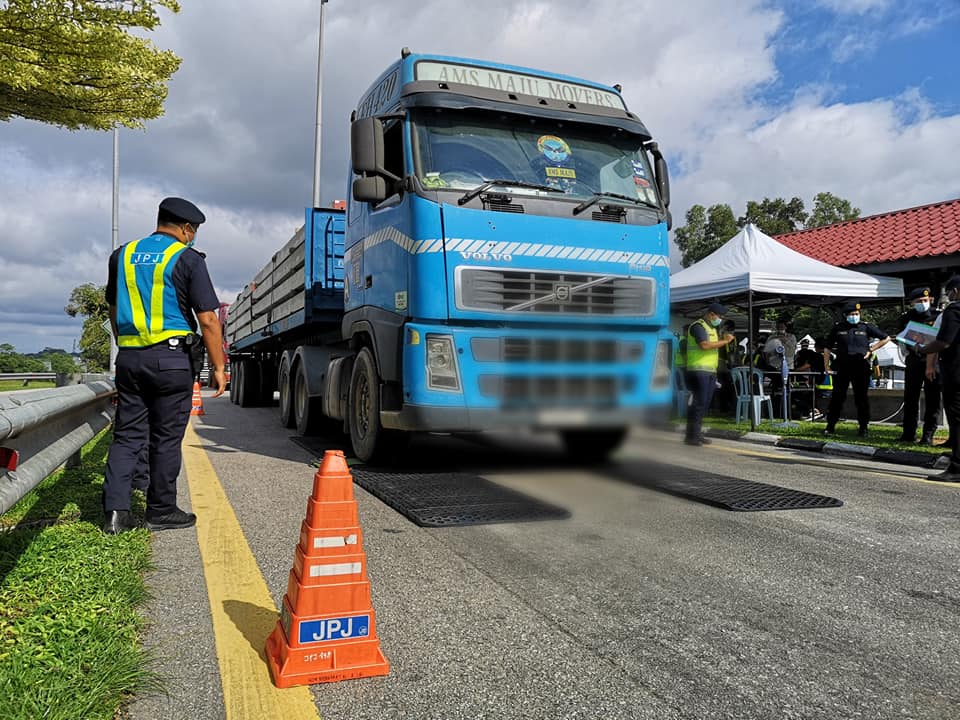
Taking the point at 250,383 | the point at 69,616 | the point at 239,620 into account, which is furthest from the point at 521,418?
the point at 250,383

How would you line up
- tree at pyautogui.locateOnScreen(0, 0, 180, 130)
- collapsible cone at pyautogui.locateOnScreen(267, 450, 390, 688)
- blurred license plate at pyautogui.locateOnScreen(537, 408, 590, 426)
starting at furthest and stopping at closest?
1. tree at pyautogui.locateOnScreen(0, 0, 180, 130)
2. blurred license plate at pyautogui.locateOnScreen(537, 408, 590, 426)
3. collapsible cone at pyautogui.locateOnScreen(267, 450, 390, 688)

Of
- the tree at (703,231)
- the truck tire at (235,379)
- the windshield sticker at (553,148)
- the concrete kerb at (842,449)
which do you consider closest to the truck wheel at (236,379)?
the truck tire at (235,379)

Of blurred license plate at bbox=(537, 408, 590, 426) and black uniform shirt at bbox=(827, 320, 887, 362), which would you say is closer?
blurred license plate at bbox=(537, 408, 590, 426)

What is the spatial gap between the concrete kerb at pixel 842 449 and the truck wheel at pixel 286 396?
545 cm

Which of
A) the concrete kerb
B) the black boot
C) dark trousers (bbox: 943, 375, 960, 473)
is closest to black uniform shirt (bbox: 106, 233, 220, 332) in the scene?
the black boot

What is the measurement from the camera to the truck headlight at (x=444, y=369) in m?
5.43

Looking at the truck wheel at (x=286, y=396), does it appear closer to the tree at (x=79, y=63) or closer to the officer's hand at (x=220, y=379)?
the tree at (x=79, y=63)

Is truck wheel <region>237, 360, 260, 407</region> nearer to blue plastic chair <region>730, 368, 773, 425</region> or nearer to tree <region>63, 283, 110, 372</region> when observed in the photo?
blue plastic chair <region>730, 368, 773, 425</region>

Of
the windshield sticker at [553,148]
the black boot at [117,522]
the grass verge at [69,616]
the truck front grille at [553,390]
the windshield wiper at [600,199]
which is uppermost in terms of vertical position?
the windshield sticker at [553,148]

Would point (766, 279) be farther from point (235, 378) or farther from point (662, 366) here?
point (235, 378)

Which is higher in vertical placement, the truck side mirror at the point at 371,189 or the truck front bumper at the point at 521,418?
the truck side mirror at the point at 371,189

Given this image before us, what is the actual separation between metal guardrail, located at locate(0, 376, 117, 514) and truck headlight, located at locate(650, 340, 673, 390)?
3.97 metres

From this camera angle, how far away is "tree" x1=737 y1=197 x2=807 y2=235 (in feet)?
138

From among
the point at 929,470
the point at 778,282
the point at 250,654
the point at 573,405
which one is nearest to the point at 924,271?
the point at 778,282
